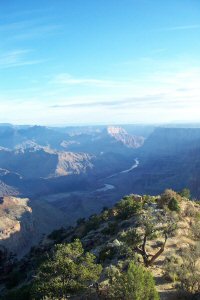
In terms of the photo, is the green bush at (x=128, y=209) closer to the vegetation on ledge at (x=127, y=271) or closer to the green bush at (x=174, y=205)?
the green bush at (x=174, y=205)

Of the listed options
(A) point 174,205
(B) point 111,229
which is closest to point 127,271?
(B) point 111,229

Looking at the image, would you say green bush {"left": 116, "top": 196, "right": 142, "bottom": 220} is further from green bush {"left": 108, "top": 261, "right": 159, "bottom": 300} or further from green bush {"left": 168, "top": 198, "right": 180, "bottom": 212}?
green bush {"left": 108, "top": 261, "right": 159, "bottom": 300}

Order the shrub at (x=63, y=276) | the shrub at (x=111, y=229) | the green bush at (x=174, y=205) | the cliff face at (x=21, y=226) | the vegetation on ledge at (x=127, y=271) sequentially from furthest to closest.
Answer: the cliff face at (x=21, y=226)
the shrub at (x=111, y=229)
the green bush at (x=174, y=205)
the shrub at (x=63, y=276)
the vegetation on ledge at (x=127, y=271)

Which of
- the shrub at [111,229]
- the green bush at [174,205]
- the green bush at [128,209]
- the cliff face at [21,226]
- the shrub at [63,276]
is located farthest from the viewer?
the cliff face at [21,226]

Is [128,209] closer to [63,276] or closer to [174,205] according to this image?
[174,205]

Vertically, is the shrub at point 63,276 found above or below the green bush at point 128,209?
above

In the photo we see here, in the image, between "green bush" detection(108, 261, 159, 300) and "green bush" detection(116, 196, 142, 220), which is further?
"green bush" detection(116, 196, 142, 220)

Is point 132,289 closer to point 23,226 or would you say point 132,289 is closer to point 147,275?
point 147,275

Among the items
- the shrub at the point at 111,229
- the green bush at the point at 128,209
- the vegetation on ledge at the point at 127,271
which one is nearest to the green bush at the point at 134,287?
the vegetation on ledge at the point at 127,271

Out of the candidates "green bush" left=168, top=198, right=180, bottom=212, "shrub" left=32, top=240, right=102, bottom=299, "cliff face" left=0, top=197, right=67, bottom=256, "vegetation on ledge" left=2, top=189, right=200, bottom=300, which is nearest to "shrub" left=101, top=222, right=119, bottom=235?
"green bush" left=168, top=198, right=180, bottom=212
